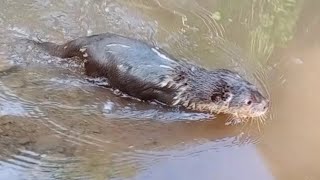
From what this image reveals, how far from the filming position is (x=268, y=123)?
382 centimetres

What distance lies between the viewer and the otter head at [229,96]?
151 inches

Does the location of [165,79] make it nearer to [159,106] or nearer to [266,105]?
[159,106]

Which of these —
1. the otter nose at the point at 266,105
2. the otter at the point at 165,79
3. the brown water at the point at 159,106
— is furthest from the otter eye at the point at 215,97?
the otter nose at the point at 266,105

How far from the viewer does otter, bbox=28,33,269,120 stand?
12.6 feet

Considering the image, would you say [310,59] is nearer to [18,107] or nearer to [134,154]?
[134,154]

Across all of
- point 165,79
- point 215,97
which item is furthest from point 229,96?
point 165,79

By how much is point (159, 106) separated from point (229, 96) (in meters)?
0.44

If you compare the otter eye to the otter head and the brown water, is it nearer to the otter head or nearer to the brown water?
the otter head

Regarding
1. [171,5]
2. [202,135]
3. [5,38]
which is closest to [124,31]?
[171,5]

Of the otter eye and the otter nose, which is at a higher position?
the otter nose

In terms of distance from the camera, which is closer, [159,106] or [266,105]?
[266,105]

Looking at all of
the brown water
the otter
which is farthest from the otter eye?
the brown water

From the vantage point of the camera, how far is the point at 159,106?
3.92 m

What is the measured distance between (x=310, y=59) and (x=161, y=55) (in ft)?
3.82
